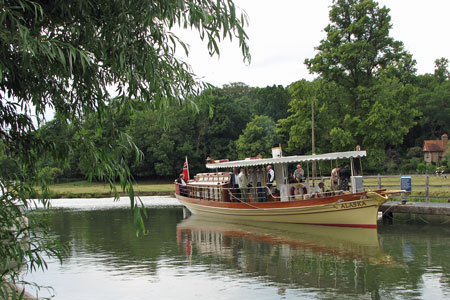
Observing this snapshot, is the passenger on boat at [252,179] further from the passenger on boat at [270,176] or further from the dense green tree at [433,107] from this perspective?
the dense green tree at [433,107]

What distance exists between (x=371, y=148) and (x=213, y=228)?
21327mm

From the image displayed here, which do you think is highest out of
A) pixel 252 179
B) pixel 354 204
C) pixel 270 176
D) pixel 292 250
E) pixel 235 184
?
pixel 270 176

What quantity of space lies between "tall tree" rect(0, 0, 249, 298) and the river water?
3270 millimetres

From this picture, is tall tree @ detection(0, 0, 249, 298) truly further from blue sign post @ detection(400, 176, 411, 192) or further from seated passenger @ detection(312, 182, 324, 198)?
blue sign post @ detection(400, 176, 411, 192)

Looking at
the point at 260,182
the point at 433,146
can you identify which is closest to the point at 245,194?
the point at 260,182

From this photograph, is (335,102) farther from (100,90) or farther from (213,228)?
(100,90)

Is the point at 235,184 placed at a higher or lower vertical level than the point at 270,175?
lower

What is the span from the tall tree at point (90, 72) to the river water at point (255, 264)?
10.7 ft

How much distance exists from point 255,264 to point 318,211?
8558mm

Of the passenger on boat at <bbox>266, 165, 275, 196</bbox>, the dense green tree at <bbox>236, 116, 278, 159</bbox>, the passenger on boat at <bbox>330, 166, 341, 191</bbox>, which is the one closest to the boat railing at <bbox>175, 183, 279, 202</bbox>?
the passenger on boat at <bbox>266, 165, 275, 196</bbox>

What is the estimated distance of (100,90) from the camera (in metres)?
6.41

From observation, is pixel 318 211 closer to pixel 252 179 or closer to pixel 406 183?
pixel 252 179

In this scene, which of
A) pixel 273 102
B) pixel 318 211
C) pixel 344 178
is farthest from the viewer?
pixel 273 102

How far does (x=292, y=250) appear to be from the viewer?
1659 centimetres
